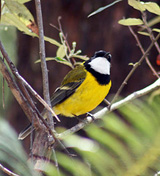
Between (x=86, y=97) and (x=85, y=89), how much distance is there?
0.23ft

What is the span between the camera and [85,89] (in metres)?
2.30

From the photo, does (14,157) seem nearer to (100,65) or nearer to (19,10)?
(19,10)

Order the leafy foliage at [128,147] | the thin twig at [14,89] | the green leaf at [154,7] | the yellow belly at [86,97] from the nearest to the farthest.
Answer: the leafy foliage at [128,147] → the thin twig at [14,89] → the green leaf at [154,7] → the yellow belly at [86,97]

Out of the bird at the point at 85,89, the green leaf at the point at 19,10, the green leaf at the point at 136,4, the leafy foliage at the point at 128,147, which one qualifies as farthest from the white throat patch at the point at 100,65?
the leafy foliage at the point at 128,147

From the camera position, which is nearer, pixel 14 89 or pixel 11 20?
pixel 14 89

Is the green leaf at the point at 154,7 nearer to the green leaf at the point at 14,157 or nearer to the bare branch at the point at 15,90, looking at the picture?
the bare branch at the point at 15,90

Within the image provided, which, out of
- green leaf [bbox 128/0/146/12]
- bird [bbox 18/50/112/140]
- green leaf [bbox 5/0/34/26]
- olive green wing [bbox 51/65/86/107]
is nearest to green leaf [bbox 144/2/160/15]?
Answer: green leaf [bbox 128/0/146/12]

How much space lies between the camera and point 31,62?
3.48 metres

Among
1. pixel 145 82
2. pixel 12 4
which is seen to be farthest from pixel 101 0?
pixel 12 4

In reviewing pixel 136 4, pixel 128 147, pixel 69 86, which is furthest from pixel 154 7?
pixel 69 86

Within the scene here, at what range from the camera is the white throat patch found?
2.48 meters

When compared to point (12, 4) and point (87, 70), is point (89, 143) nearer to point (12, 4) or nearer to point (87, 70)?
point (12, 4)

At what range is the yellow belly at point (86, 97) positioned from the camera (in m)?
2.24

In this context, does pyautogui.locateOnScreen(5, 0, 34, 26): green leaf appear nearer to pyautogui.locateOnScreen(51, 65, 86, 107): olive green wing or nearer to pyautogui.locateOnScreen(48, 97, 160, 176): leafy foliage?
pyautogui.locateOnScreen(48, 97, 160, 176): leafy foliage
